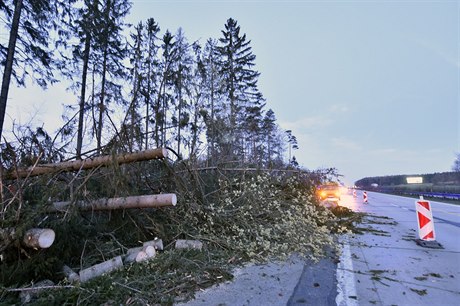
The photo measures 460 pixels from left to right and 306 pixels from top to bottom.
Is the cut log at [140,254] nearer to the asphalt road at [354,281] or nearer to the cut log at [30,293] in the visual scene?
the cut log at [30,293]

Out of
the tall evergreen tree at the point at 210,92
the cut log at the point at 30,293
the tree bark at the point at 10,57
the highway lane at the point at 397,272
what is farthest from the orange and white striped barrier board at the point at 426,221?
the tree bark at the point at 10,57

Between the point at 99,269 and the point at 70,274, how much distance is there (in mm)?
360

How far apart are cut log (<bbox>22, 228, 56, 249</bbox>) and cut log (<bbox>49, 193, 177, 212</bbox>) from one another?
91 cm

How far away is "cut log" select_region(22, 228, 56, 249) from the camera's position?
343 cm

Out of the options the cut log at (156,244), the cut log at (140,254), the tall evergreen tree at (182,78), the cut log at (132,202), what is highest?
the tall evergreen tree at (182,78)

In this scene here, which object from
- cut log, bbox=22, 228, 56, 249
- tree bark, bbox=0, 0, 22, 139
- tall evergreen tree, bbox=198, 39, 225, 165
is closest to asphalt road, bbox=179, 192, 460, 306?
cut log, bbox=22, 228, 56, 249

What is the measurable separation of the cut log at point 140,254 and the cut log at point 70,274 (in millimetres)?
707

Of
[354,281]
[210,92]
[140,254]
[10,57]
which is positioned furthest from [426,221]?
[10,57]

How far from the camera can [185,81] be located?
9984 millimetres

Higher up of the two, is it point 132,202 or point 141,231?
point 132,202

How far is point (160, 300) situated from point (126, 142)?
9.25ft

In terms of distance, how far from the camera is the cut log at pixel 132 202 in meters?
4.50

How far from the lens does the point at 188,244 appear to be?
15.6ft

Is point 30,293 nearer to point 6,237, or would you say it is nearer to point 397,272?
point 6,237
